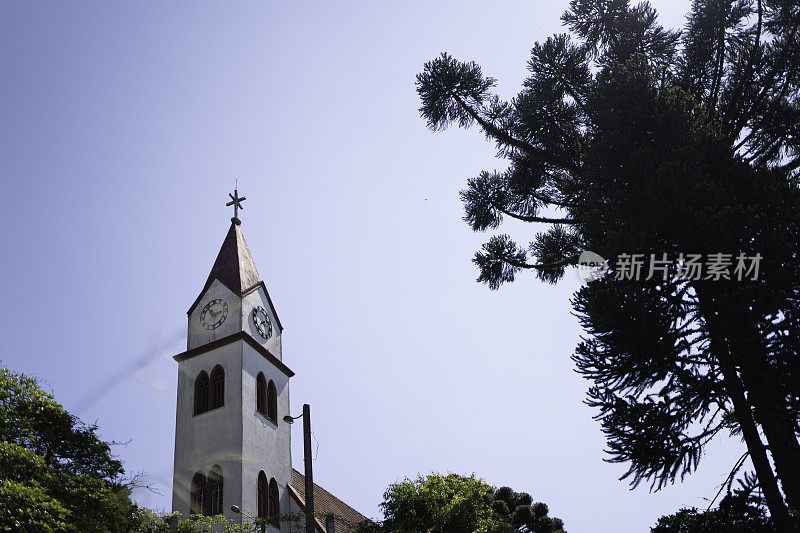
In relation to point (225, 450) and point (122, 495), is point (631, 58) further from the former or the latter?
point (225, 450)

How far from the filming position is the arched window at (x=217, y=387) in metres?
28.2

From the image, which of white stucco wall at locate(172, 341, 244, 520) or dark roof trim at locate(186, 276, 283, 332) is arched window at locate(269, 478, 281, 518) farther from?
dark roof trim at locate(186, 276, 283, 332)

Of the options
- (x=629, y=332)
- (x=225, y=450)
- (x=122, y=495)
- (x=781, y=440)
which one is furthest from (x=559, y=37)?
(x=225, y=450)

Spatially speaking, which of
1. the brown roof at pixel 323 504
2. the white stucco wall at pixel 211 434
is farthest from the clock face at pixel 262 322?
the brown roof at pixel 323 504

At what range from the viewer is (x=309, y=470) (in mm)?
16234

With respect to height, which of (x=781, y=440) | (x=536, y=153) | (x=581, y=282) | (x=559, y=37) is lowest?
(x=781, y=440)

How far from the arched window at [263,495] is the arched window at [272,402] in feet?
8.90

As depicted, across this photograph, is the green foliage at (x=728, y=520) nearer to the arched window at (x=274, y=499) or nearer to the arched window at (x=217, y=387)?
the arched window at (x=274, y=499)

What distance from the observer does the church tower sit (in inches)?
1034

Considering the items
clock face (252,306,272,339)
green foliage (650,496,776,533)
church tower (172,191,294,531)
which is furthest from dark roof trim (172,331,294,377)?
green foliage (650,496,776,533)

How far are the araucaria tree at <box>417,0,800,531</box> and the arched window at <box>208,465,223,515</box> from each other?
1387 centimetres

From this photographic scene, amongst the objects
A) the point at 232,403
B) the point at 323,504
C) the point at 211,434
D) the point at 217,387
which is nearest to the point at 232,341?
the point at 217,387

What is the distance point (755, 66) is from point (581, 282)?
23.6 ft

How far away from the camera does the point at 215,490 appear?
1030 inches
